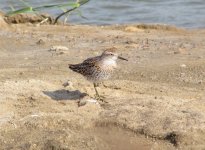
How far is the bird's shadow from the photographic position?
8.02 m

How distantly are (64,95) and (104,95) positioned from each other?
0.50m

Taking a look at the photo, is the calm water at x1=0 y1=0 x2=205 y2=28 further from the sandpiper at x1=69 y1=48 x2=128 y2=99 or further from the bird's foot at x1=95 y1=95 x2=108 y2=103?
the bird's foot at x1=95 y1=95 x2=108 y2=103

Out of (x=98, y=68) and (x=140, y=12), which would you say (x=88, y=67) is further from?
(x=140, y=12)

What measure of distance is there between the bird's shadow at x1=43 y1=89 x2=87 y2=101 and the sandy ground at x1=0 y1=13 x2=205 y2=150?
12 mm

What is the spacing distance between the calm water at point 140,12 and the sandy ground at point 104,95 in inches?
A: 132

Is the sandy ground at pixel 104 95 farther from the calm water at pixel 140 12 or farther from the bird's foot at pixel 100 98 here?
the calm water at pixel 140 12

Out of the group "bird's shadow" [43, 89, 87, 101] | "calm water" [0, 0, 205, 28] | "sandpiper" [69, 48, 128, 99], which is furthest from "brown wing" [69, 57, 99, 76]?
"calm water" [0, 0, 205, 28]

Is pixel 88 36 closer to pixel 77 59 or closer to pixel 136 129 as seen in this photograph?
pixel 77 59

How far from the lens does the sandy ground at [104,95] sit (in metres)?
6.76

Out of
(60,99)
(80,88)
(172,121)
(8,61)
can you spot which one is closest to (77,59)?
(8,61)

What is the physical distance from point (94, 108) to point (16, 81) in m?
1.44

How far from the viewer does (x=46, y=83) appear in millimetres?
8508

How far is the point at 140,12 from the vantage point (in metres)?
17.0

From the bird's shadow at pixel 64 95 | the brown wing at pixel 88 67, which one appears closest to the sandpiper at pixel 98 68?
the brown wing at pixel 88 67
